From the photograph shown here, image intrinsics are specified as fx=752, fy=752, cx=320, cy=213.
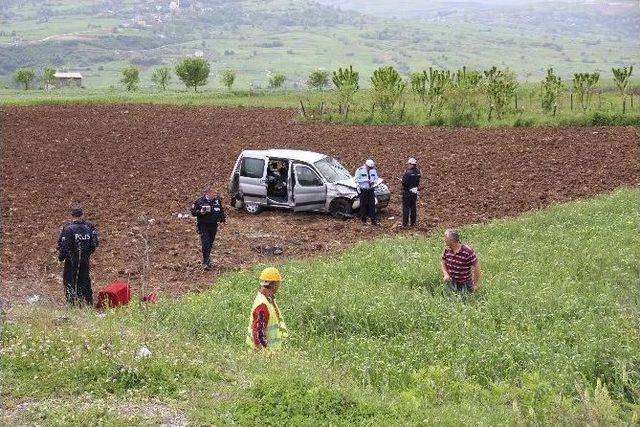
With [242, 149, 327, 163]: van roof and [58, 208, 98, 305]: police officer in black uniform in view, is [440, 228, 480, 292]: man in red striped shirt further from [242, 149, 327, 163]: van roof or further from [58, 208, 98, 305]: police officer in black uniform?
[242, 149, 327, 163]: van roof

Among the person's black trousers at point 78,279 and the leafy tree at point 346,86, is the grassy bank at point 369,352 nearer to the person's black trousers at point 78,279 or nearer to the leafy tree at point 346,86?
the person's black trousers at point 78,279

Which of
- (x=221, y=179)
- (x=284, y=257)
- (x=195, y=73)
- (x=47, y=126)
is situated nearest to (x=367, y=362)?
(x=284, y=257)

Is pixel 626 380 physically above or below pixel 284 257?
above

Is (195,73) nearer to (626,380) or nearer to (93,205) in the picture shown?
(93,205)

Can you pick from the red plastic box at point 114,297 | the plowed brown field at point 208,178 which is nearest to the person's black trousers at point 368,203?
the plowed brown field at point 208,178

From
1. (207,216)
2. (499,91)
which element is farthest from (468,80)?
(207,216)

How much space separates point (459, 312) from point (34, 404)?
6138 millimetres

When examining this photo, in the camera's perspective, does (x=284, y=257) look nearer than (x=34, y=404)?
No

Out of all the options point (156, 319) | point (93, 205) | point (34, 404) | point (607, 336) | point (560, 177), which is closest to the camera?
point (34, 404)

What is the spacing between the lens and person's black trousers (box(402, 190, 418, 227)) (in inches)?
720

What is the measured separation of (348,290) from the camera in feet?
39.7

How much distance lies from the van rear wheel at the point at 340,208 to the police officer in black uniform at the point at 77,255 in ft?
26.3

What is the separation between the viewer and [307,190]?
19609 millimetres

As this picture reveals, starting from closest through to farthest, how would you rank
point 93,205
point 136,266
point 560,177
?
point 136,266, point 93,205, point 560,177
